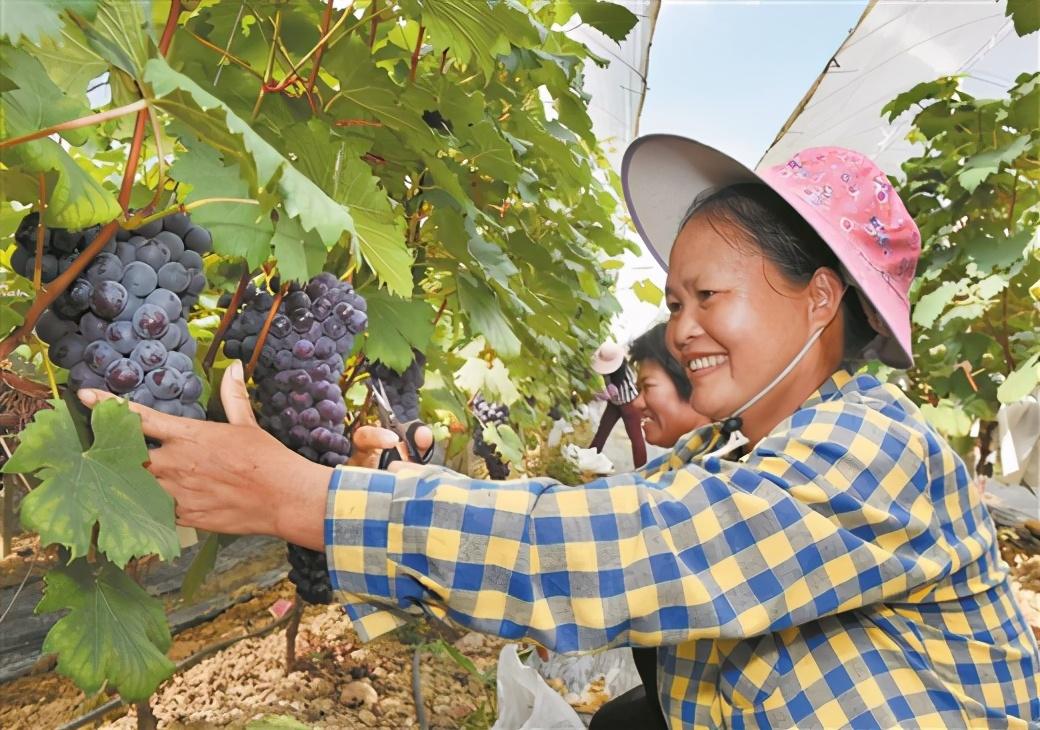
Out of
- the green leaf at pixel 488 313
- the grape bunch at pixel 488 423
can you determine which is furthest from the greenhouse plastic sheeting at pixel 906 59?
the green leaf at pixel 488 313

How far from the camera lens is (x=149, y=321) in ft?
2.38

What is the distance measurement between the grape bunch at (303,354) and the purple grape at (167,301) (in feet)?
0.50

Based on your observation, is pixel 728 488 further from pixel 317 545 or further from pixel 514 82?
pixel 514 82

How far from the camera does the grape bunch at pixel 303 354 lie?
0.92 m

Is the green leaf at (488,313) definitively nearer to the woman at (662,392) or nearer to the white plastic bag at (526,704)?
the white plastic bag at (526,704)

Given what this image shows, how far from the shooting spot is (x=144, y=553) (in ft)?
2.22

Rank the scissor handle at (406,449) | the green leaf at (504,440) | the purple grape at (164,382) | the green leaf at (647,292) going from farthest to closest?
the green leaf at (647,292)
the green leaf at (504,440)
the scissor handle at (406,449)
the purple grape at (164,382)

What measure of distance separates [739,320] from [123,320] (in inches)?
31.5

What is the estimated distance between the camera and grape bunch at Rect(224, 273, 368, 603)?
3.01ft

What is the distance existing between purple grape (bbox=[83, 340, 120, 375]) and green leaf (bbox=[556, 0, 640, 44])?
1.16 metres

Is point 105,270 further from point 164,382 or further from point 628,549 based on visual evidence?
point 628,549

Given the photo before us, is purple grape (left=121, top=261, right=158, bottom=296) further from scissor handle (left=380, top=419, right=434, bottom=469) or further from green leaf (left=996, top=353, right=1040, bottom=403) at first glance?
green leaf (left=996, top=353, right=1040, bottom=403)

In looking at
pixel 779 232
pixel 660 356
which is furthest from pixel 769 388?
pixel 660 356

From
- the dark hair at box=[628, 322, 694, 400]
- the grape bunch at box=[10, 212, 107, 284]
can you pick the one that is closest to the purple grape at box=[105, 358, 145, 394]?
the grape bunch at box=[10, 212, 107, 284]
